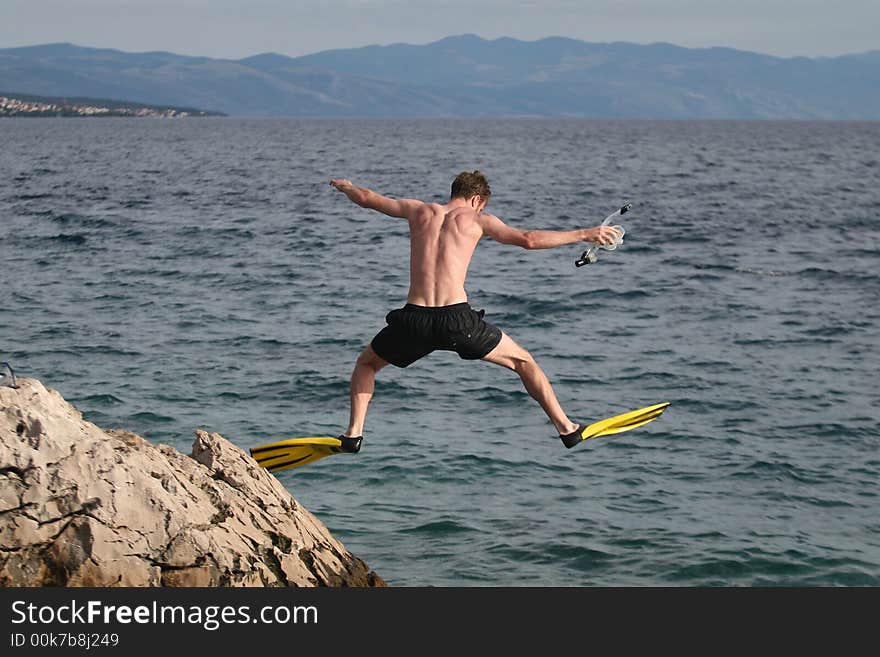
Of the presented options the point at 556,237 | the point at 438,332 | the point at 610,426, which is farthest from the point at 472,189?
the point at 610,426

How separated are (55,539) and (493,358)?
456cm

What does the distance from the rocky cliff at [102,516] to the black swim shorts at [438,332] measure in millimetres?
2579

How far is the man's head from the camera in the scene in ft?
37.7

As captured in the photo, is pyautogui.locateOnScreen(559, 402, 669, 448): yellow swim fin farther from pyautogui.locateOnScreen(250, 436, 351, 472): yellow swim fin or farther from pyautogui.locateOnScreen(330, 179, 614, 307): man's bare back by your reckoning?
pyautogui.locateOnScreen(250, 436, 351, 472): yellow swim fin

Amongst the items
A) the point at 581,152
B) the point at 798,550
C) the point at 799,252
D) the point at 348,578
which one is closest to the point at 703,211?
the point at 799,252

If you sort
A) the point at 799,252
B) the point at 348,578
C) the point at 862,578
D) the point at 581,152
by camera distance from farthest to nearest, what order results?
the point at 581,152, the point at 799,252, the point at 862,578, the point at 348,578

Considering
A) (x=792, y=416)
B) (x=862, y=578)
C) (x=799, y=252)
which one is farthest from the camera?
(x=799, y=252)

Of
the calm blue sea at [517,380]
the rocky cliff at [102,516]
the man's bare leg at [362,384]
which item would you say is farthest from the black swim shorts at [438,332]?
the calm blue sea at [517,380]

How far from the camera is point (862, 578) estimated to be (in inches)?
784

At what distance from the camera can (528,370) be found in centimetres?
1239

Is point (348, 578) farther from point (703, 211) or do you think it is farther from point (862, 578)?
point (703, 211)

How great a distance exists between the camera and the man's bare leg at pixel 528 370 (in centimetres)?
1207

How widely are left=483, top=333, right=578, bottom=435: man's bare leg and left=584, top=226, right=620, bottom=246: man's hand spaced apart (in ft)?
5.46

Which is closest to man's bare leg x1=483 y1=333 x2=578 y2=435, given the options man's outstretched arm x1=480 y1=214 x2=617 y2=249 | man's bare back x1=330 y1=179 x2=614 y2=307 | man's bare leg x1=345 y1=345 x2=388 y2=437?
man's bare back x1=330 y1=179 x2=614 y2=307
